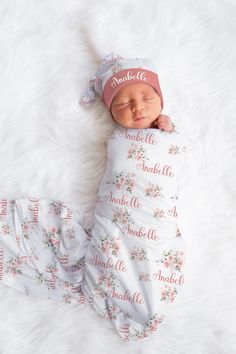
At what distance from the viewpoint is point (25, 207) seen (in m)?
1.43

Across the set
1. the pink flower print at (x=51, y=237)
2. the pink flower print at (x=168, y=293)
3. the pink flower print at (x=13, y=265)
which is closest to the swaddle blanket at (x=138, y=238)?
the pink flower print at (x=168, y=293)

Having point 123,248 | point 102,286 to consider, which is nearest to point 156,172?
point 123,248

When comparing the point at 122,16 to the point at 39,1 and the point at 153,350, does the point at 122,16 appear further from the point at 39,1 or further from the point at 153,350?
the point at 153,350

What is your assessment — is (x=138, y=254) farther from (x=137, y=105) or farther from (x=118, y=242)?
(x=137, y=105)

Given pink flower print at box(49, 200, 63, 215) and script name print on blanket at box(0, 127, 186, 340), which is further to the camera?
pink flower print at box(49, 200, 63, 215)

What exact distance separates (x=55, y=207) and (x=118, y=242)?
24cm

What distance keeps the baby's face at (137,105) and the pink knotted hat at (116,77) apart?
0.02m

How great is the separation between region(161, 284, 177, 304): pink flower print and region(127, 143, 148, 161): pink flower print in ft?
1.26

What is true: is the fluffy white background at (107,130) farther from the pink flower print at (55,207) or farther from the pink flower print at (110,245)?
the pink flower print at (110,245)

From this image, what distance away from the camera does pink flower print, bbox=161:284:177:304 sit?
131 centimetres

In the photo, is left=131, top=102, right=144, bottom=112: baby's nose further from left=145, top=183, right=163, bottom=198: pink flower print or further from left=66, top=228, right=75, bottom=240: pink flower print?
left=66, top=228, right=75, bottom=240: pink flower print

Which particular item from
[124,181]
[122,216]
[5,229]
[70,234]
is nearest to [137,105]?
[124,181]

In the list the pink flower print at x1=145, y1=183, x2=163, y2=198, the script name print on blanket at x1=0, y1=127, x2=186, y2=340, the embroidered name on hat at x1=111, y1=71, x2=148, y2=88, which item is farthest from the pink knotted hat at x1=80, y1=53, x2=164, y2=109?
the pink flower print at x1=145, y1=183, x2=163, y2=198

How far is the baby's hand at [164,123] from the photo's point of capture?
1.41 metres
